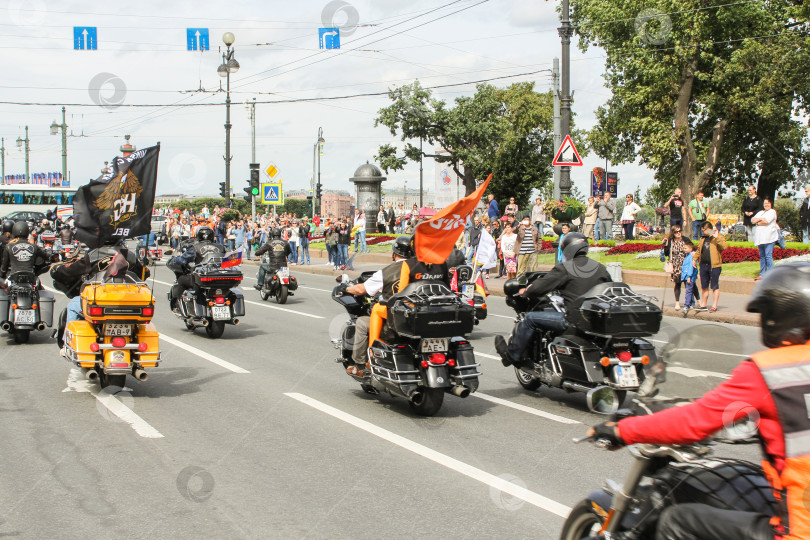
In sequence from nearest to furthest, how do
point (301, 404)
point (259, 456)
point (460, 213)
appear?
1. point (259, 456)
2. point (460, 213)
3. point (301, 404)

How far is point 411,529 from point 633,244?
2074 centimetres

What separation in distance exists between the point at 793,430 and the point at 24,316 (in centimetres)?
1122

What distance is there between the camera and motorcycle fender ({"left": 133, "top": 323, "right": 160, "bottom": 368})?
27.3ft

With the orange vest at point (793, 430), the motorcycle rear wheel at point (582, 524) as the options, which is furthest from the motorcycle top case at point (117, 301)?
the orange vest at point (793, 430)

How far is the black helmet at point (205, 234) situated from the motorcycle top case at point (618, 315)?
745 cm

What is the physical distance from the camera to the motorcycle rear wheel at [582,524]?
338 cm

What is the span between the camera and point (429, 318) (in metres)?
7.22

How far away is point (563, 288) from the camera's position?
8.08 metres

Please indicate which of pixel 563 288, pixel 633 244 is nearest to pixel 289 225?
pixel 633 244

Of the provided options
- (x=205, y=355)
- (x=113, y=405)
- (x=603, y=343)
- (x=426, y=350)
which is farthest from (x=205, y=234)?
(x=603, y=343)

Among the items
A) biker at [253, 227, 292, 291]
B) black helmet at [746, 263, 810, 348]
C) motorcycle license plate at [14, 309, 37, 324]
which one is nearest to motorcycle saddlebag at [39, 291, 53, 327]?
motorcycle license plate at [14, 309, 37, 324]

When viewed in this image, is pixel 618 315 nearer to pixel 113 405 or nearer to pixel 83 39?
pixel 113 405

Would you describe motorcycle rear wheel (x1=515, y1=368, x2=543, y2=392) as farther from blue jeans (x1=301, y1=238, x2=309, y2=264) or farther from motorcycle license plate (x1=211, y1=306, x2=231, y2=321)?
blue jeans (x1=301, y1=238, x2=309, y2=264)

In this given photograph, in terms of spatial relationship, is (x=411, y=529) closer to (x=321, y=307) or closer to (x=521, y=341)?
(x=521, y=341)
